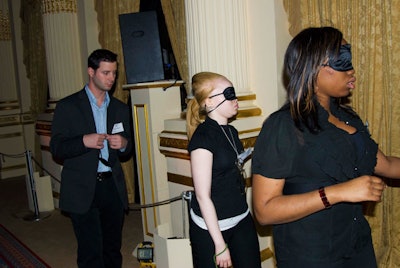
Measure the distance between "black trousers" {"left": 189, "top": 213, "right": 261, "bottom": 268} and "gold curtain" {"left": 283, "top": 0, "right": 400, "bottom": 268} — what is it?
55.1 inches

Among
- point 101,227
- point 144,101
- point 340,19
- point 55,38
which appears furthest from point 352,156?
point 55,38

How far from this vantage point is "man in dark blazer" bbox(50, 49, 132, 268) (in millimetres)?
3074

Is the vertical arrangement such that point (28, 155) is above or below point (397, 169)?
below

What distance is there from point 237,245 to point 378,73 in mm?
1766

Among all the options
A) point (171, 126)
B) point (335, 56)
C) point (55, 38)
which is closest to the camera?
point (335, 56)

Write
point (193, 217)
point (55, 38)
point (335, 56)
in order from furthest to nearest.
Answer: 1. point (55, 38)
2. point (193, 217)
3. point (335, 56)

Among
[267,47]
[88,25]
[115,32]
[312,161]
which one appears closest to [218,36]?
[267,47]

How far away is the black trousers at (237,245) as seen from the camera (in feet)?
7.64

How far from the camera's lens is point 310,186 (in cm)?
157

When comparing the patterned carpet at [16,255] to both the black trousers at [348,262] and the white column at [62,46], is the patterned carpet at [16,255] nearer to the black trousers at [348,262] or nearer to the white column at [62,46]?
the white column at [62,46]

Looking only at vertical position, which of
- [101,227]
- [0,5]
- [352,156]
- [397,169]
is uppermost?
[0,5]

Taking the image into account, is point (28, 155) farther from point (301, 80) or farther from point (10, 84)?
point (301, 80)

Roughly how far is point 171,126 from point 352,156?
245 cm

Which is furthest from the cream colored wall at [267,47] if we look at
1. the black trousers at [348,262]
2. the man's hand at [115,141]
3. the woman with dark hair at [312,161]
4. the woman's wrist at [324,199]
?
the woman's wrist at [324,199]
